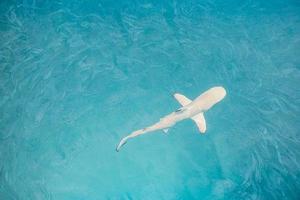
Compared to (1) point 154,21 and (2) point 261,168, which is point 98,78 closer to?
(1) point 154,21

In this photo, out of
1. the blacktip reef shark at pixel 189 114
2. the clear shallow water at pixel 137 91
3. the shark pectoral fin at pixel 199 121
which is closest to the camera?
the blacktip reef shark at pixel 189 114

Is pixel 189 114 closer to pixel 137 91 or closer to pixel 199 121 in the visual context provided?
pixel 199 121

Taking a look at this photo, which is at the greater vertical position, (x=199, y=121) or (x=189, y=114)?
(x=189, y=114)

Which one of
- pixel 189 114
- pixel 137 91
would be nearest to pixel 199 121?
pixel 189 114

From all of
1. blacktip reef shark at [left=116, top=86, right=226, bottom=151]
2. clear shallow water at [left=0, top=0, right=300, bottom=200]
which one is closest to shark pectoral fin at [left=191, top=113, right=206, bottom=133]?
blacktip reef shark at [left=116, top=86, right=226, bottom=151]

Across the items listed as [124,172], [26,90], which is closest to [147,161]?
[124,172]

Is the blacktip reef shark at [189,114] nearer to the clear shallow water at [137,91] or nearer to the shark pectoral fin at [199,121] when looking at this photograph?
the shark pectoral fin at [199,121]

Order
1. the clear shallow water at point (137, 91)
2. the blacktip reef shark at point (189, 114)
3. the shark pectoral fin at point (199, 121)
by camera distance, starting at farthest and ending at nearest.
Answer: the clear shallow water at point (137, 91) → the shark pectoral fin at point (199, 121) → the blacktip reef shark at point (189, 114)

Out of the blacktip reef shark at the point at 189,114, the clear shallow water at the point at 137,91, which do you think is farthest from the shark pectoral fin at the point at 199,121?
the clear shallow water at the point at 137,91
